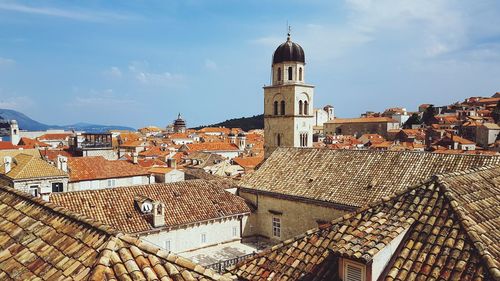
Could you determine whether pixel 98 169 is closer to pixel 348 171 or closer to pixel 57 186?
pixel 57 186

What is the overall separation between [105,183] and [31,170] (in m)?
5.97

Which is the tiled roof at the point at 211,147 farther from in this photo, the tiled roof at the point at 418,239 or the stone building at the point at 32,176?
the tiled roof at the point at 418,239

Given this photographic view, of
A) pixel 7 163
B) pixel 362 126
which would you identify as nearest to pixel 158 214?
pixel 7 163

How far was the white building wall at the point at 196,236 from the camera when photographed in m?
20.9

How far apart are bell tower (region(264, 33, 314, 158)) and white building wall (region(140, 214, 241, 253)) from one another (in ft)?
44.6

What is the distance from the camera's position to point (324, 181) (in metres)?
22.6

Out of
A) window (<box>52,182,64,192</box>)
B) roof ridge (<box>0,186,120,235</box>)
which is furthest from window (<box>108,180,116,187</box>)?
roof ridge (<box>0,186,120,235</box>)

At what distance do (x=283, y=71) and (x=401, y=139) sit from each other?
69248 mm

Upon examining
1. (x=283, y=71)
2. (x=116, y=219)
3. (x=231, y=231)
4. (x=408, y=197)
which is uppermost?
(x=283, y=71)

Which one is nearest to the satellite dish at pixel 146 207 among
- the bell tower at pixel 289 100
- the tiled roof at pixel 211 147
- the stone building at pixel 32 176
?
the stone building at pixel 32 176

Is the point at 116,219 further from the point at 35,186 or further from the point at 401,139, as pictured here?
the point at 401,139

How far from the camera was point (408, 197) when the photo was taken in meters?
8.80

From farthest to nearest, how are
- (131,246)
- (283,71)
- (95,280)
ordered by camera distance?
(283,71) < (131,246) < (95,280)

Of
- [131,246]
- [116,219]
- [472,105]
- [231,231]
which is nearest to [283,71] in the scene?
[231,231]
